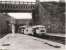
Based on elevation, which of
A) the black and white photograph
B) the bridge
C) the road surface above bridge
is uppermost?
the bridge

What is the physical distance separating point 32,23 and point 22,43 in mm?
878

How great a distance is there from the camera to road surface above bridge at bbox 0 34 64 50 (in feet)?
16.6

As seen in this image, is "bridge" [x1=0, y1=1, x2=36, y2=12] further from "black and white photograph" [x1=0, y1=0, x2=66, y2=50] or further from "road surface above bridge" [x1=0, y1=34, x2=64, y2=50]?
"road surface above bridge" [x1=0, y1=34, x2=64, y2=50]

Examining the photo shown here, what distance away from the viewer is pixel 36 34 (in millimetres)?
5898

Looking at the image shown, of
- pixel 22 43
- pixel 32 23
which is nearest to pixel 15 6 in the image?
pixel 32 23

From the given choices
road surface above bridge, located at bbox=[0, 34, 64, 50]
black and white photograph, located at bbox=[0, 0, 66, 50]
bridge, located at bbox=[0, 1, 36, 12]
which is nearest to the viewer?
road surface above bridge, located at bbox=[0, 34, 64, 50]

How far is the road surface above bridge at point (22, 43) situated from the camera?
200 inches

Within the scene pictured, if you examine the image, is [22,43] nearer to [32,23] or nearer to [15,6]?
[32,23]

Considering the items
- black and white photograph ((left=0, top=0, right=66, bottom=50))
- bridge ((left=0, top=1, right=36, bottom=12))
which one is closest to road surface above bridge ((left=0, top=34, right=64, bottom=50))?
black and white photograph ((left=0, top=0, right=66, bottom=50))

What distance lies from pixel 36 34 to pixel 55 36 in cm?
71

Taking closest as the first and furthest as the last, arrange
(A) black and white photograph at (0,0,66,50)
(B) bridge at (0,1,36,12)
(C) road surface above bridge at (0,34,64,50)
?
1. (C) road surface above bridge at (0,34,64,50)
2. (A) black and white photograph at (0,0,66,50)
3. (B) bridge at (0,1,36,12)

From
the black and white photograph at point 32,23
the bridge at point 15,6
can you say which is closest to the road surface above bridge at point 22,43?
the black and white photograph at point 32,23

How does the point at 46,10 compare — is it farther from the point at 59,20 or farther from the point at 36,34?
the point at 36,34

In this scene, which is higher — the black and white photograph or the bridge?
the bridge
